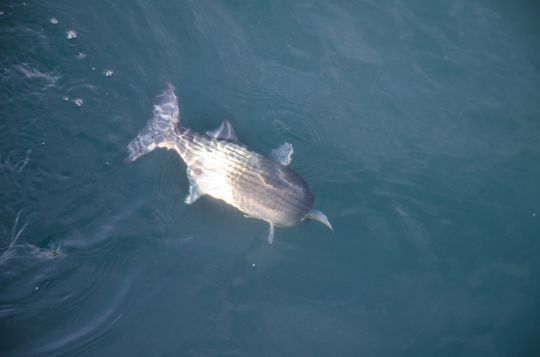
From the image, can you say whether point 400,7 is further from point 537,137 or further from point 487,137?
point 537,137

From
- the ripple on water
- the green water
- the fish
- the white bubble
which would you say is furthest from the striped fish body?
the white bubble

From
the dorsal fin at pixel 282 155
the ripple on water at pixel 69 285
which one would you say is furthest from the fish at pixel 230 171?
the ripple on water at pixel 69 285

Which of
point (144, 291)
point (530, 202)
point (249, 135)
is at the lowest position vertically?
point (144, 291)

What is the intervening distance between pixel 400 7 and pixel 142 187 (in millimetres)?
7762

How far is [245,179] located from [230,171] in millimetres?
252

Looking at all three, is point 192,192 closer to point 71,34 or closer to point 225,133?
point 225,133

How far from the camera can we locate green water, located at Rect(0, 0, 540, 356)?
4391 millimetres

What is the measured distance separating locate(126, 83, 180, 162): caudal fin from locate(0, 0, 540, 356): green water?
0.33 meters

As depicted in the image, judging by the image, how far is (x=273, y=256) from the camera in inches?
220

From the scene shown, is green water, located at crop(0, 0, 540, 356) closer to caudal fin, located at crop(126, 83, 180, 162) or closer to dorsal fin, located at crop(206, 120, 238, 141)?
caudal fin, located at crop(126, 83, 180, 162)

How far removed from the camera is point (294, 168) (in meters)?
5.90

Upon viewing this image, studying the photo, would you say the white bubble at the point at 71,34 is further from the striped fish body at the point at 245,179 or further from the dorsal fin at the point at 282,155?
the dorsal fin at the point at 282,155

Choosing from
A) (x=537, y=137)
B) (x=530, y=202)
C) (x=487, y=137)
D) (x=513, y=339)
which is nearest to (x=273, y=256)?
(x=513, y=339)

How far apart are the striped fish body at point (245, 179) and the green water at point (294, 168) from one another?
56 cm
